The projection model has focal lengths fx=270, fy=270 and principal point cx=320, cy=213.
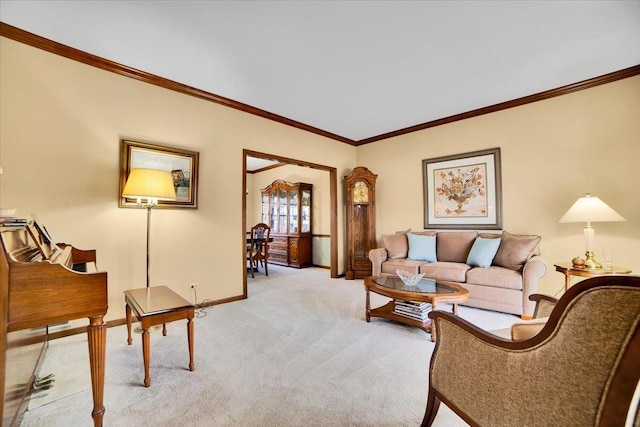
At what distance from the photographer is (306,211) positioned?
6617 millimetres

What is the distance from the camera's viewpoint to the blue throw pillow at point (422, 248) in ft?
13.4

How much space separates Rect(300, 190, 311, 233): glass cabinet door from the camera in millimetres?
6527

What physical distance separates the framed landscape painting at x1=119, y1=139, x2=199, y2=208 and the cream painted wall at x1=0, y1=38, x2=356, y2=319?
86 mm

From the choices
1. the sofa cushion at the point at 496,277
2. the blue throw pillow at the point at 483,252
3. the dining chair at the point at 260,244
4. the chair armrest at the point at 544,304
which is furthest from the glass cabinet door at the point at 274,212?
the chair armrest at the point at 544,304

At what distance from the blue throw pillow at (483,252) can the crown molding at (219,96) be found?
1952 millimetres

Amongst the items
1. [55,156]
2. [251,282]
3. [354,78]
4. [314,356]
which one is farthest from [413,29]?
[251,282]

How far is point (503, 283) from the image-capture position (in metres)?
3.09

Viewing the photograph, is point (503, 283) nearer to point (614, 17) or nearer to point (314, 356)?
point (314, 356)

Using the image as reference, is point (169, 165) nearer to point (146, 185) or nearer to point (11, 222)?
point (146, 185)

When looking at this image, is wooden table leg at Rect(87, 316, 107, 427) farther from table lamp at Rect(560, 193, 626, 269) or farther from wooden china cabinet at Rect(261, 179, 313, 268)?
wooden china cabinet at Rect(261, 179, 313, 268)

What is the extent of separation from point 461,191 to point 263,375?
3.86 metres

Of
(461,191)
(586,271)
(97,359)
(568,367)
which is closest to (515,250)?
(586,271)

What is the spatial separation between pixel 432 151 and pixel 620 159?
219 centimetres

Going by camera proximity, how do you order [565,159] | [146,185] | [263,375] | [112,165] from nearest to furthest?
[263,375]
[146,185]
[112,165]
[565,159]
